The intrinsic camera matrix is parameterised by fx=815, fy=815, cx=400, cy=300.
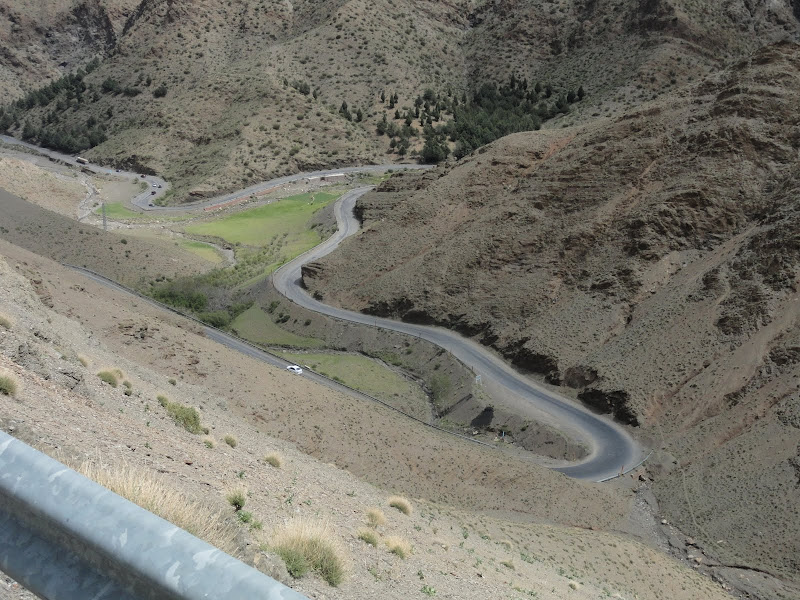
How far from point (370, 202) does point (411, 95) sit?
4842 centimetres

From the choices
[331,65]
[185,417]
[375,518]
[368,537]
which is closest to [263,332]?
[185,417]

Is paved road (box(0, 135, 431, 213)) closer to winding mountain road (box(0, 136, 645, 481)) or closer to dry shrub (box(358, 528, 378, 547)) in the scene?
winding mountain road (box(0, 136, 645, 481))

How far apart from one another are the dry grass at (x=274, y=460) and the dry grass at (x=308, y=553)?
9.65 meters

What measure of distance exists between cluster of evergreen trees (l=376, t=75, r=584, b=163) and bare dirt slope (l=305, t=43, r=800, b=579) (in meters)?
41.2

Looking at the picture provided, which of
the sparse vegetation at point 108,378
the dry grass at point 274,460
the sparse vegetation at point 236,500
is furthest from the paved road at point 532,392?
the sparse vegetation at point 236,500

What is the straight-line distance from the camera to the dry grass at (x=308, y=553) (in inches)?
352

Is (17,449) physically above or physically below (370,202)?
above

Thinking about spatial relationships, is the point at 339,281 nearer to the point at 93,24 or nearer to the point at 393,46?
the point at 393,46

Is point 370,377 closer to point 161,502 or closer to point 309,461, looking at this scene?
point 309,461

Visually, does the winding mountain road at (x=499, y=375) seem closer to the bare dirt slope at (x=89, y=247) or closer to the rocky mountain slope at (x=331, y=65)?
the bare dirt slope at (x=89, y=247)

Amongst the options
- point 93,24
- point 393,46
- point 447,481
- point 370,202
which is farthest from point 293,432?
point 93,24

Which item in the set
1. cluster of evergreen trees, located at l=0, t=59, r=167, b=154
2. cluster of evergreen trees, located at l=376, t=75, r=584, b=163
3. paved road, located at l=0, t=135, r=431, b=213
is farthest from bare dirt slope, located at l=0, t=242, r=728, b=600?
cluster of evergreen trees, located at l=0, t=59, r=167, b=154

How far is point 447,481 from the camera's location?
28.5 meters

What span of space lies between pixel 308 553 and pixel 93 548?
5.87m
